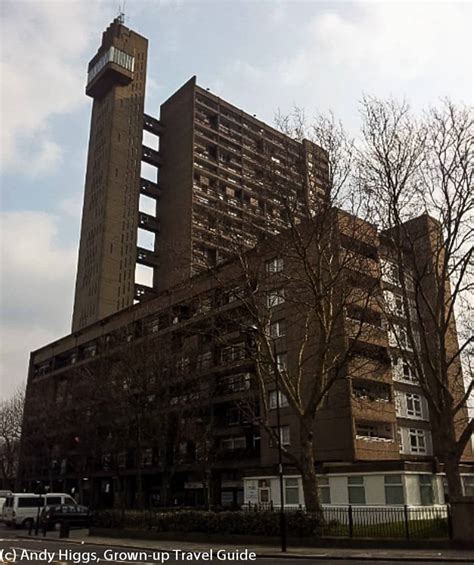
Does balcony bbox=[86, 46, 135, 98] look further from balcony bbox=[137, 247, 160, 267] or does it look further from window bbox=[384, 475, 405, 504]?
window bbox=[384, 475, 405, 504]

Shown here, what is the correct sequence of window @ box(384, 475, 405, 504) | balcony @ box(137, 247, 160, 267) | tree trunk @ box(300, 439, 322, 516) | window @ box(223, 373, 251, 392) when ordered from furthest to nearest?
balcony @ box(137, 247, 160, 267), window @ box(223, 373, 251, 392), window @ box(384, 475, 405, 504), tree trunk @ box(300, 439, 322, 516)

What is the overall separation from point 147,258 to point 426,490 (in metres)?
57.3

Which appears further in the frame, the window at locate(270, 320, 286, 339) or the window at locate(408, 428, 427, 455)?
the window at locate(270, 320, 286, 339)

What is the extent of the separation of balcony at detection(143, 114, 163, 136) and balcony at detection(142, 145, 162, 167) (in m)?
3.35

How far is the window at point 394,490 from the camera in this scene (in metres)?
31.4

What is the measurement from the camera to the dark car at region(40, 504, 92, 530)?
36709 mm

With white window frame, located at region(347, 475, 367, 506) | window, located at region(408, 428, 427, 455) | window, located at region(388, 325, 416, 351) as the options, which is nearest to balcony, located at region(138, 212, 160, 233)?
window, located at region(388, 325, 416, 351)

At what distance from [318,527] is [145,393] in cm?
1972

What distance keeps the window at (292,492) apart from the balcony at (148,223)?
55.5 metres

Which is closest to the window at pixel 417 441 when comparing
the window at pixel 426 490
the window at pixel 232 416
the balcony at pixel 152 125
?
the window at pixel 426 490

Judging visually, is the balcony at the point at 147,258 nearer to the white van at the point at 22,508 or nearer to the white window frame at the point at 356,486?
the white van at the point at 22,508

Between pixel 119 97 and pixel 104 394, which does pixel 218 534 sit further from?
pixel 119 97

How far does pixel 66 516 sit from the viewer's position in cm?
3766

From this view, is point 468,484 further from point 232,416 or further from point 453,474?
point 232,416
